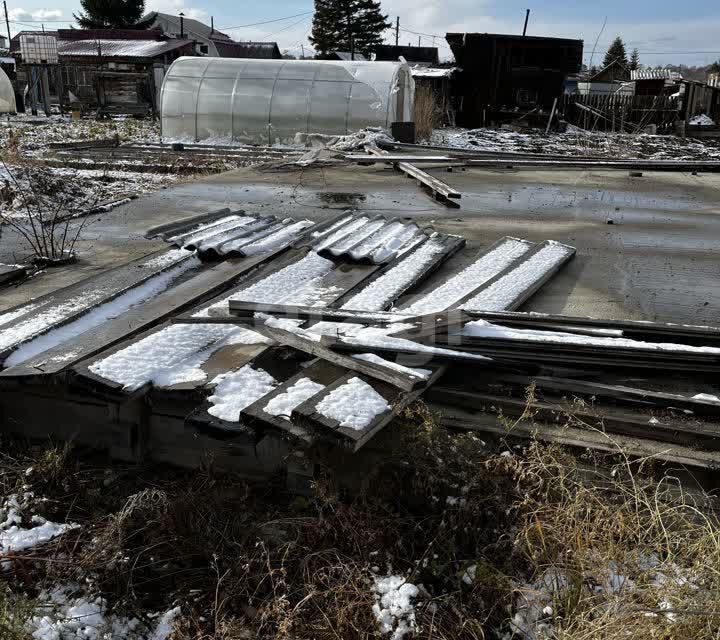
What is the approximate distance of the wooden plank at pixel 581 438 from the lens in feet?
9.51

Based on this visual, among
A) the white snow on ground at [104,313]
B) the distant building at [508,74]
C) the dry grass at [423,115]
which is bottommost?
the white snow on ground at [104,313]

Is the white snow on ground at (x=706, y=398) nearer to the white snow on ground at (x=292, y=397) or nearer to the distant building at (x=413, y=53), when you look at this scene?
the white snow on ground at (x=292, y=397)

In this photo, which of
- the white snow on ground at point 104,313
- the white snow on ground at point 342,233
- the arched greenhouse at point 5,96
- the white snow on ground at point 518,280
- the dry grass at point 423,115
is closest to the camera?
the white snow on ground at point 104,313

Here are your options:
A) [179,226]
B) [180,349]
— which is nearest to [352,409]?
[180,349]

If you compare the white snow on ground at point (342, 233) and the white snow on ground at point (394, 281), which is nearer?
the white snow on ground at point (394, 281)

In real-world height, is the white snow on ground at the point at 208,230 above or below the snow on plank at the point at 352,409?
above

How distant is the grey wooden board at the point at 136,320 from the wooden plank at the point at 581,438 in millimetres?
1914

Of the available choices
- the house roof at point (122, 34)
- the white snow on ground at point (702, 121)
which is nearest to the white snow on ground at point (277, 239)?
the white snow on ground at point (702, 121)

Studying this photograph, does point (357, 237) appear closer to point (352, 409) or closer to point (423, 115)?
point (352, 409)

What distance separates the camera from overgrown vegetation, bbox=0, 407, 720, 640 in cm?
248

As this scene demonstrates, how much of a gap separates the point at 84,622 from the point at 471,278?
11.1 feet

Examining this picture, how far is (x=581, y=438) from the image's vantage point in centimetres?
305

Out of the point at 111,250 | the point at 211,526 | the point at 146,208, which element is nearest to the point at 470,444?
the point at 211,526

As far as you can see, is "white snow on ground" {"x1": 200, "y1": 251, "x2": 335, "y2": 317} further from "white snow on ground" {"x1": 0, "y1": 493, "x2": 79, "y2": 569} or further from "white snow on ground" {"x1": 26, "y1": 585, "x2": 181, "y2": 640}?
"white snow on ground" {"x1": 26, "y1": 585, "x2": 181, "y2": 640}
